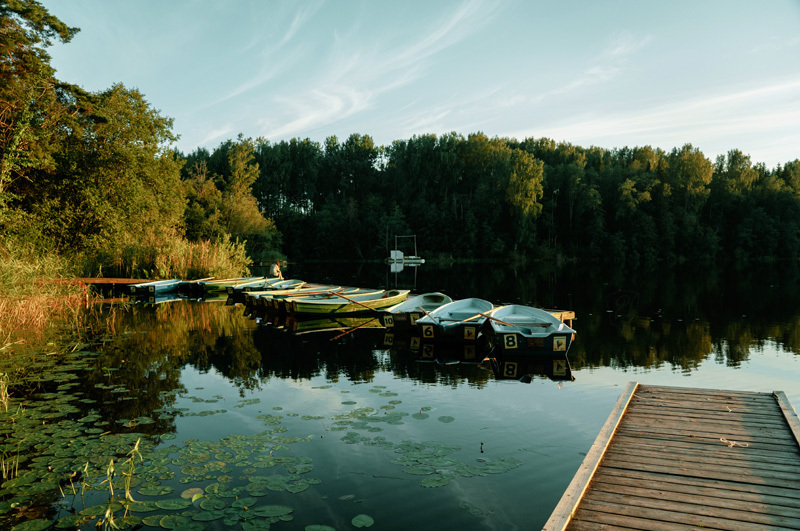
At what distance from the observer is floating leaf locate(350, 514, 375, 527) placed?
480 cm

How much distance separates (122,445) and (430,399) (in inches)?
192

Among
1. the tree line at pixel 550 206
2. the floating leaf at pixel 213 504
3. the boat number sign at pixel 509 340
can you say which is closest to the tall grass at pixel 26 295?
the floating leaf at pixel 213 504

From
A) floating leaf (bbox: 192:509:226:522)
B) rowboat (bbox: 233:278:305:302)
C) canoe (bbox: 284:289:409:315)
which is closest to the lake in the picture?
floating leaf (bbox: 192:509:226:522)

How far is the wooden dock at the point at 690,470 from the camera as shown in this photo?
4.16 meters

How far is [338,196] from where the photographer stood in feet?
268

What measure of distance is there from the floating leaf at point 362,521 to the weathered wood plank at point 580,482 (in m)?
1.69

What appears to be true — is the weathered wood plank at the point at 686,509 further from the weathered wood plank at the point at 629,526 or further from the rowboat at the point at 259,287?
the rowboat at the point at 259,287

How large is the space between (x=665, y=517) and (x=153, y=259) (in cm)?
2873

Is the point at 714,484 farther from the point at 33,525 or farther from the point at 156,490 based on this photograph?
the point at 33,525

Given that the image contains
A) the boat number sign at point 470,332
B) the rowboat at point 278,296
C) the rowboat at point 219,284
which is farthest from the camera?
the rowboat at point 219,284

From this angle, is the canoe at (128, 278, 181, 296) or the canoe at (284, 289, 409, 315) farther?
the canoe at (128, 278, 181, 296)

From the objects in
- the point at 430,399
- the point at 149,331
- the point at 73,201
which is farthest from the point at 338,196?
the point at 430,399

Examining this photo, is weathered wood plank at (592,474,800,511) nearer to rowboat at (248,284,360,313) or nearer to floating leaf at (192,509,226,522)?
floating leaf at (192,509,226,522)

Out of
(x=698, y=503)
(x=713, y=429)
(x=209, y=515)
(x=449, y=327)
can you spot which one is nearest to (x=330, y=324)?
(x=449, y=327)
